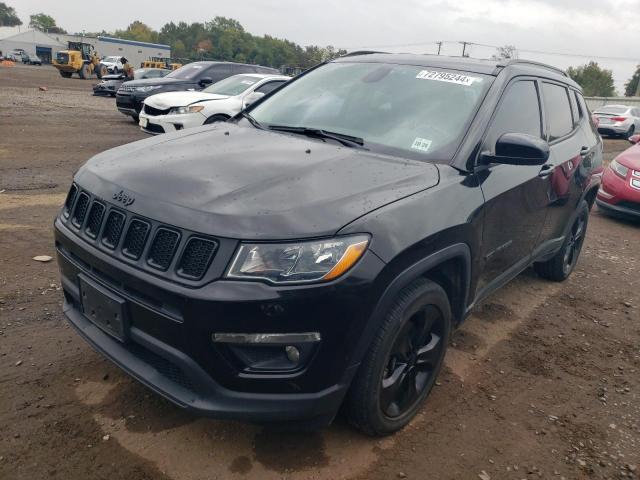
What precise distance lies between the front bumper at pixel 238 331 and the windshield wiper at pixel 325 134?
1049 mm

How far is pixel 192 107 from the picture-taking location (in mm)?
9281

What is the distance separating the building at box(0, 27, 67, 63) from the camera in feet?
275

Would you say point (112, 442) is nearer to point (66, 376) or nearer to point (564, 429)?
point (66, 376)

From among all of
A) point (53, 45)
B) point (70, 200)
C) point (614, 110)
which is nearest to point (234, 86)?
point (70, 200)

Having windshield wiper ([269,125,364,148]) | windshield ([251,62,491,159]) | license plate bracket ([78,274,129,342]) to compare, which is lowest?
license plate bracket ([78,274,129,342])

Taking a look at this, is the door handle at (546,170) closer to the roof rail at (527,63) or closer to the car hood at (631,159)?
the roof rail at (527,63)

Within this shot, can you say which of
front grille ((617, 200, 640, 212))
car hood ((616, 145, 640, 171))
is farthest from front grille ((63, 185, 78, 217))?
car hood ((616, 145, 640, 171))

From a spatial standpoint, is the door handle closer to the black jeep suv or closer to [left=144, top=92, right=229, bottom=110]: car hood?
the black jeep suv

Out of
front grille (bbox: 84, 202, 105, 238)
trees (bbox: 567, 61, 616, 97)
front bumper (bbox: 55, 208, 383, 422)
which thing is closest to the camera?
front bumper (bbox: 55, 208, 383, 422)

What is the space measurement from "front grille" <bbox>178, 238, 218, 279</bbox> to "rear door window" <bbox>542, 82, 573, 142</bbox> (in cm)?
287

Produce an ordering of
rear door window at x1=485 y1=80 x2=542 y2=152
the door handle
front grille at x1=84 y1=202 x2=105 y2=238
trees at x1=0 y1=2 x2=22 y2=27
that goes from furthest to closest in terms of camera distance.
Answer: trees at x1=0 y1=2 x2=22 y2=27, the door handle, rear door window at x1=485 y1=80 x2=542 y2=152, front grille at x1=84 y1=202 x2=105 y2=238

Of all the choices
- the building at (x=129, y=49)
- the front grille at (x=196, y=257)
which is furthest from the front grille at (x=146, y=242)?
the building at (x=129, y=49)

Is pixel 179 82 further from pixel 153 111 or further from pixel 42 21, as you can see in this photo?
pixel 42 21

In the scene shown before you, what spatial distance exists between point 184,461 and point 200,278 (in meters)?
0.94
